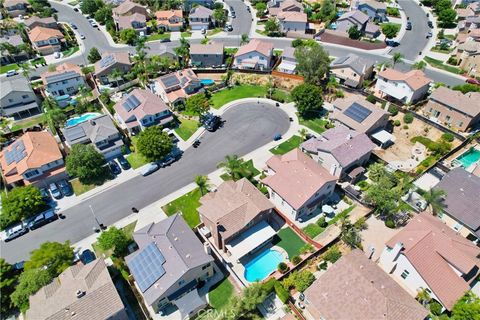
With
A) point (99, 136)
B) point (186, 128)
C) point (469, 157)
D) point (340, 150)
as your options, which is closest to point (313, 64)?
point (340, 150)

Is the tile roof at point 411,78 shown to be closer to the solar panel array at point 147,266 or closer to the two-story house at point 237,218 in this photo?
the two-story house at point 237,218

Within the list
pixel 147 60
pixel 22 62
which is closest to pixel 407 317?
pixel 147 60

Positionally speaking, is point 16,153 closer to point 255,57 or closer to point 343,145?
point 255,57

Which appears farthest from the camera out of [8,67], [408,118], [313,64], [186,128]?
[8,67]

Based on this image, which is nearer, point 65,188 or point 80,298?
point 80,298

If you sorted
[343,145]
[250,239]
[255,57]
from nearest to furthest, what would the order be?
[250,239], [343,145], [255,57]

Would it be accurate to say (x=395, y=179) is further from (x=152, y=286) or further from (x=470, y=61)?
(x=470, y=61)

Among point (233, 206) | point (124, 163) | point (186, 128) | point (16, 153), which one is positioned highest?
point (233, 206)
